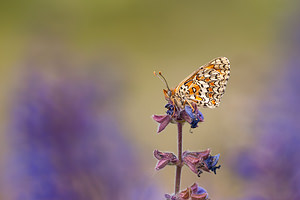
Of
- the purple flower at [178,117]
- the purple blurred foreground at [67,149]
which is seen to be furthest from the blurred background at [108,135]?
the purple flower at [178,117]

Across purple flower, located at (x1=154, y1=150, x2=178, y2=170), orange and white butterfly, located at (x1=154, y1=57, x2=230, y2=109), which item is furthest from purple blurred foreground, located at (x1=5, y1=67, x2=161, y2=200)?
orange and white butterfly, located at (x1=154, y1=57, x2=230, y2=109)

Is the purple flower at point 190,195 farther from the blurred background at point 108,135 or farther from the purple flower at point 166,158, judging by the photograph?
the blurred background at point 108,135

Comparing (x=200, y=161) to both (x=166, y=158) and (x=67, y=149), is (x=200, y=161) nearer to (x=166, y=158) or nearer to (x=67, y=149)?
(x=166, y=158)

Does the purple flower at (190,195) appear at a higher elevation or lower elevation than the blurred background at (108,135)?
lower

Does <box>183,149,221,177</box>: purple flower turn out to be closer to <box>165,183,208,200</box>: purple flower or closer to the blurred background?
<box>165,183,208,200</box>: purple flower

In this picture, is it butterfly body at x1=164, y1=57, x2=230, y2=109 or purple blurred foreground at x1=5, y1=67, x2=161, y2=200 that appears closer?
butterfly body at x1=164, y1=57, x2=230, y2=109

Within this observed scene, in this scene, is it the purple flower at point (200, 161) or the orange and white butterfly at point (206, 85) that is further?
the orange and white butterfly at point (206, 85)

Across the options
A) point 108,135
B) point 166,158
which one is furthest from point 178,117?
point 108,135
